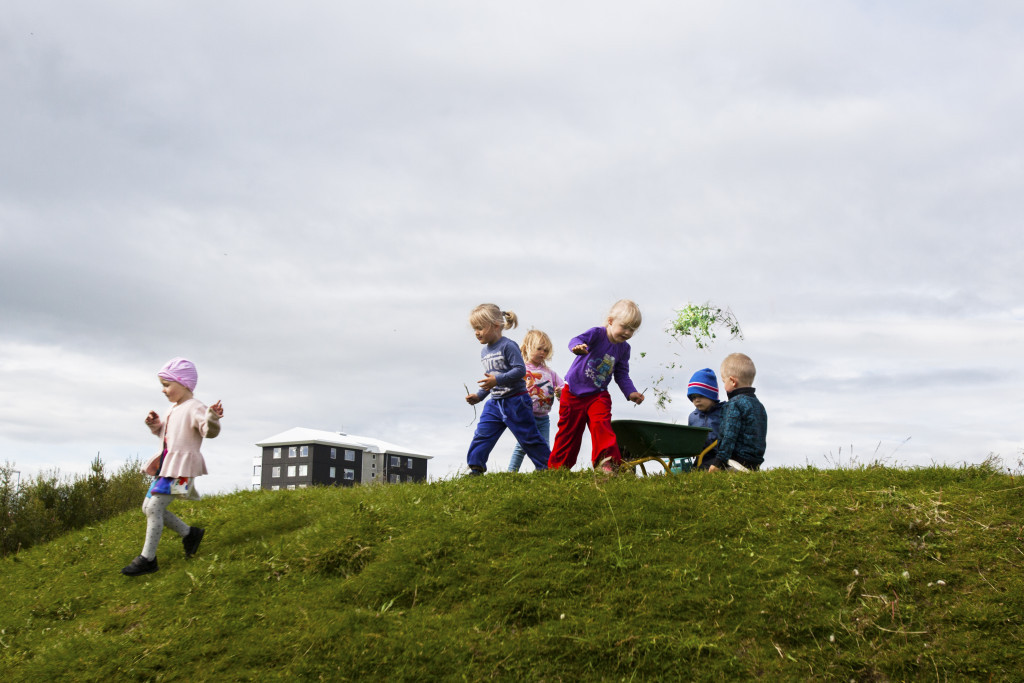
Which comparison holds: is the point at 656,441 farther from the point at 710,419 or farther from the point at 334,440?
the point at 334,440

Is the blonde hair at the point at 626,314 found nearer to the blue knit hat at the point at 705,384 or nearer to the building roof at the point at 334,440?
the blue knit hat at the point at 705,384

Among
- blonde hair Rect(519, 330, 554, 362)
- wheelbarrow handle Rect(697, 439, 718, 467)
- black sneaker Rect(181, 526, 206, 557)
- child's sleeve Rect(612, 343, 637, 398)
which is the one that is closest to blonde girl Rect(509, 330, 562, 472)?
blonde hair Rect(519, 330, 554, 362)

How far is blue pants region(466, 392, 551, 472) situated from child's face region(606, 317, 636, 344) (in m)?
1.48

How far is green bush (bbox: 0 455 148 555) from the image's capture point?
1277 cm

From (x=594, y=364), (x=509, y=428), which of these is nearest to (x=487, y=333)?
(x=509, y=428)

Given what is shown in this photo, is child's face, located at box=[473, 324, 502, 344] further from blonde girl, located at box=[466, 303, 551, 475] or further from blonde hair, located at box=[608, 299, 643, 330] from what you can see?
blonde hair, located at box=[608, 299, 643, 330]

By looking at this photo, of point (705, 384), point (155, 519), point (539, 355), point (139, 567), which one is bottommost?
point (139, 567)

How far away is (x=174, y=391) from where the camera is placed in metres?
8.02

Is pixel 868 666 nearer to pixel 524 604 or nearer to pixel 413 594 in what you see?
pixel 524 604

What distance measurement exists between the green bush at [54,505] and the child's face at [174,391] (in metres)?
6.68

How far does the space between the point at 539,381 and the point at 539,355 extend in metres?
0.47

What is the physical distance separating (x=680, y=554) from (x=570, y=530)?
1048mm

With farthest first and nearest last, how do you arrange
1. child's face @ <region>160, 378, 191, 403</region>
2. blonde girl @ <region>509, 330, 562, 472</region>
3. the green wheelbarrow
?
blonde girl @ <region>509, 330, 562, 472</region> < the green wheelbarrow < child's face @ <region>160, 378, 191, 403</region>

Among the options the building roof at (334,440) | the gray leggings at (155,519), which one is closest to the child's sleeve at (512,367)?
the gray leggings at (155,519)
